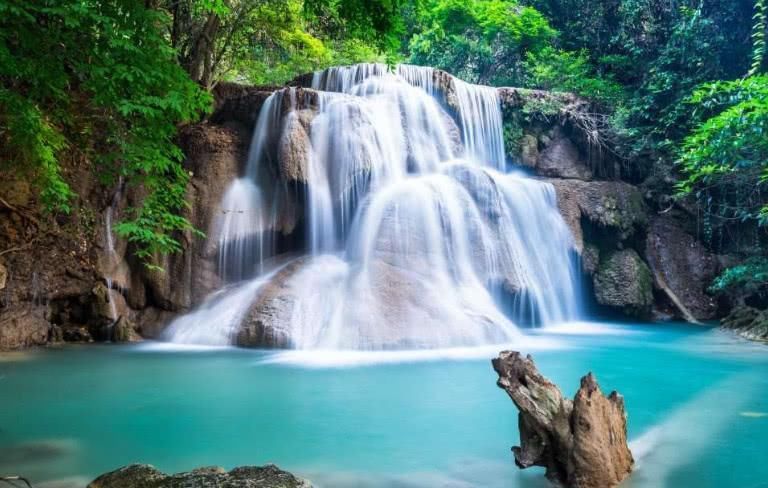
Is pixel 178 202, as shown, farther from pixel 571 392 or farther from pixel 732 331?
pixel 732 331

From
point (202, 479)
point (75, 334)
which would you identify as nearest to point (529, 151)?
point (75, 334)

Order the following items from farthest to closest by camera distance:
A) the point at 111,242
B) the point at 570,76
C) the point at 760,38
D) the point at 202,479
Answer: the point at 570,76, the point at 760,38, the point at 111,242, the point at 202,479

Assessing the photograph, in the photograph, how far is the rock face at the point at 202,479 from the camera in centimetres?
300

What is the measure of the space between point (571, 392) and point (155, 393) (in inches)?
182

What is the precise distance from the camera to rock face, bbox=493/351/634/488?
3.77 metres

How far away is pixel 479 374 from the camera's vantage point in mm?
7684

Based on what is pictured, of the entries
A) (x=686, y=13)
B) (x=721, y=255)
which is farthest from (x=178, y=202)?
(x=686, y=13)

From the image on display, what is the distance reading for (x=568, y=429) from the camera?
3.85 m

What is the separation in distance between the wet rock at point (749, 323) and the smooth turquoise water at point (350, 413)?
6.10ft

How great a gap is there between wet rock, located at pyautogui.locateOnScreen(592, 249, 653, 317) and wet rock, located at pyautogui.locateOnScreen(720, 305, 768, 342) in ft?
6.57

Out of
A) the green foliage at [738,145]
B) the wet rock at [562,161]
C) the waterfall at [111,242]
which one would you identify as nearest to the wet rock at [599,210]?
the wet rock at [562,161]

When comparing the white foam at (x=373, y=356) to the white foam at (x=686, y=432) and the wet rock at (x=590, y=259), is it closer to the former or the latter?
the white foam at (x=686, y=432)

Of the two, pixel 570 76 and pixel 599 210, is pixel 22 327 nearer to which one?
pixel 599 210

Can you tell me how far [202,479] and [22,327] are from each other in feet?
27.9
